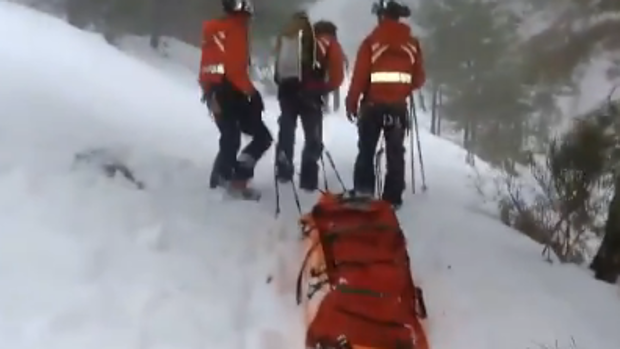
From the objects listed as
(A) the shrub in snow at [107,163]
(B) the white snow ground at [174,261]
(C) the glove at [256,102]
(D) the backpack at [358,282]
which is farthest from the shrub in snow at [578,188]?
(A) the shrub in snow at [107,163]

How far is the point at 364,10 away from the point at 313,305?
36451 millimetres

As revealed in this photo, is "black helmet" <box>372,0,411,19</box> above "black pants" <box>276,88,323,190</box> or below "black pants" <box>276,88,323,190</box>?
above

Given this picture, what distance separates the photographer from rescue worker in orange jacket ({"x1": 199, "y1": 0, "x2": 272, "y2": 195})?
702 centimetres

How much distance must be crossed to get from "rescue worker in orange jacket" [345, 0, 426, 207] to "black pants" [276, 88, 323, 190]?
0.40 metres

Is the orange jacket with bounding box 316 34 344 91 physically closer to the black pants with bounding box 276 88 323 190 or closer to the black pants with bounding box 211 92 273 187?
Result: the black pants with bounding box 276 88 323 190

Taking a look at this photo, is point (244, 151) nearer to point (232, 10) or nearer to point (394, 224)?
point (232, 10)

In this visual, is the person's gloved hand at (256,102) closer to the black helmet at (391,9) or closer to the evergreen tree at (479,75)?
the black helmet at (391,9)

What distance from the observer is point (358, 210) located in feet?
17.0

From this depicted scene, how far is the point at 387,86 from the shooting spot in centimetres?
728

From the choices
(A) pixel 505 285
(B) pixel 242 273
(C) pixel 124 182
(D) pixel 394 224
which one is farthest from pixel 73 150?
(A) pixel 505 285

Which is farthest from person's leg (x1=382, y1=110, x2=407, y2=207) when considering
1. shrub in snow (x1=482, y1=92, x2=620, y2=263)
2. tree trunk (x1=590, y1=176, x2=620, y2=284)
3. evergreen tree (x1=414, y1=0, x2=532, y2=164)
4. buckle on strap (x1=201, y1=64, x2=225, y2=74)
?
evergreen tree (x1=414, y1=0, x2=532, y2=164)

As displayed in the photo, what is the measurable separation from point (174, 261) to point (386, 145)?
105 inches

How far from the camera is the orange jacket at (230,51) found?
7.00 meters

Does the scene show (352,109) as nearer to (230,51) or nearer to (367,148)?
(367,148)
